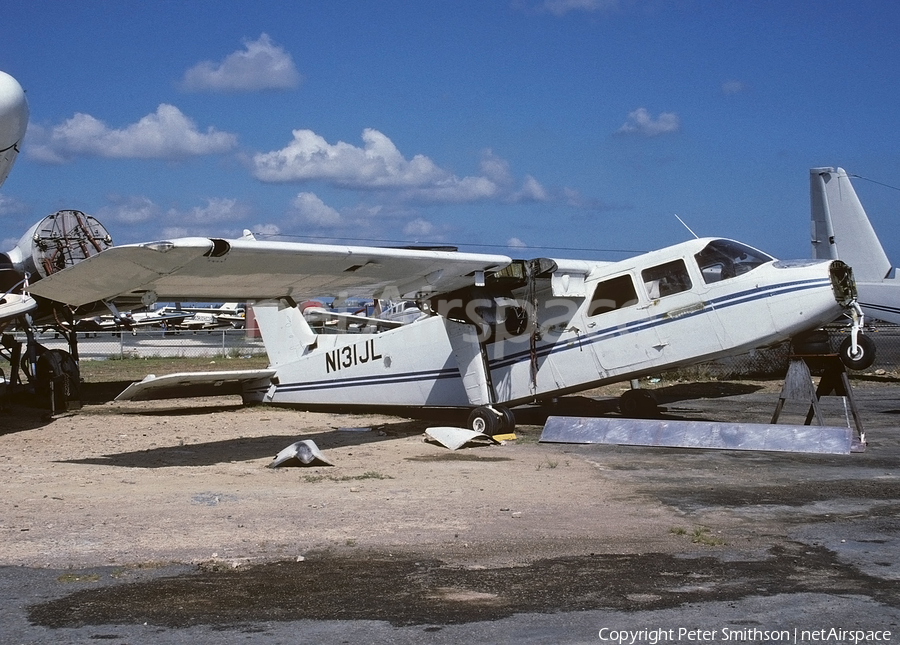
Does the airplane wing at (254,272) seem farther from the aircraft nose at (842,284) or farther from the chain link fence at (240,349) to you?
the chain link fence at (240,349)

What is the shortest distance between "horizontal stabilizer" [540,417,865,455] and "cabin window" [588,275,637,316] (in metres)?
1.86

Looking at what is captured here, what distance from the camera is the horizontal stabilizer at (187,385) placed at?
15672mm

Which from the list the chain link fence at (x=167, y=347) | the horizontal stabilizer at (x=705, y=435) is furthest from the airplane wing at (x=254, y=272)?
the chain link fence at (x=167, y=347)

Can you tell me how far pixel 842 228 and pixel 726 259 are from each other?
48.1 feet

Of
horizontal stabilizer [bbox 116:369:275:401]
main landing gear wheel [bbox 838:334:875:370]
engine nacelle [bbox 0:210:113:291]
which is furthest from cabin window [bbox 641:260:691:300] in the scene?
engine nacelle [bbox 0:210:113:291]

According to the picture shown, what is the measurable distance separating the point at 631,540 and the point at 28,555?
424cm

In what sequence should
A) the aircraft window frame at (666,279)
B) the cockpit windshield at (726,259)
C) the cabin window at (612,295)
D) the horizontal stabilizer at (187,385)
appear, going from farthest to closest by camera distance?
1. the horizontal stabilizer at (187,385)
2. the cabin window at (612,295)
3. the aircraft window frame at (666,279)
4. the cockpit windshield at (726,259)

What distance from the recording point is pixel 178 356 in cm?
3809

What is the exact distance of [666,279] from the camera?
44.2 ft

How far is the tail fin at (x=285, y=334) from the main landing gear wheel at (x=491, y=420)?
15.7 ft

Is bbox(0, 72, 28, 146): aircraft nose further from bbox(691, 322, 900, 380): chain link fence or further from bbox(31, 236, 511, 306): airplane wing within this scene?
bbox(691, 322, 900, 380): chain link fence

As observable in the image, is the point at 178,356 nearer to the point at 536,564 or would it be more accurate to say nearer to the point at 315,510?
the point at 315,510

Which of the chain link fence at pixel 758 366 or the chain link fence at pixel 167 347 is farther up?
the chain link fence at pixel 167 347

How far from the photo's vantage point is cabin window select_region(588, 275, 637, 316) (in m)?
14.0
